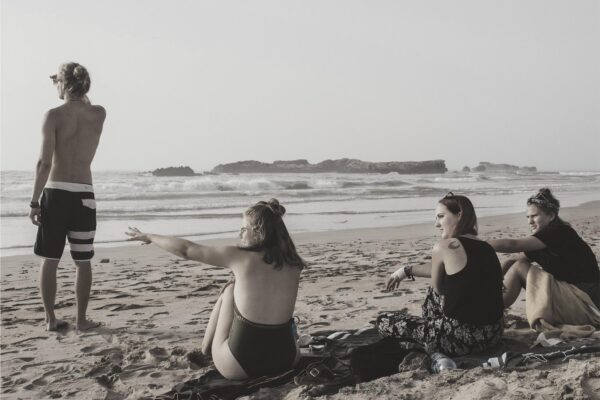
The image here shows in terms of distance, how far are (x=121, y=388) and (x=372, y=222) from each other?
33.2 feet

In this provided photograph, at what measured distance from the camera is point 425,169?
5878 centimetres

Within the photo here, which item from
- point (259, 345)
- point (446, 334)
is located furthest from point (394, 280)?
point (259, 345)

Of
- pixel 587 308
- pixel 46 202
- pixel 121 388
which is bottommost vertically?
pixel 121 388

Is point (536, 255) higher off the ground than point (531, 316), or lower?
higher

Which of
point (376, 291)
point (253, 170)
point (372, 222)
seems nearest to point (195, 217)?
point (372, 222)

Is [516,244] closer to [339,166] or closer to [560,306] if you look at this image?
[560,306]

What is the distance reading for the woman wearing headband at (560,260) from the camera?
3984 millimetres

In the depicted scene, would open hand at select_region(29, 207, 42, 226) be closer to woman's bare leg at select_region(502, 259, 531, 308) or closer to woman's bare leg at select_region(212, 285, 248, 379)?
woman's bare leg at select_region(212, 285, 248, 379)

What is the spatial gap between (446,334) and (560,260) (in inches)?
45.7

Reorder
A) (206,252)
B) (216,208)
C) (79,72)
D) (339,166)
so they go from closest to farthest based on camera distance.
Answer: (206,252), (79,72), (216,208), (339,166)

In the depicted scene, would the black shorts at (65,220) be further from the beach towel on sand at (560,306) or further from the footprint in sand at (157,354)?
the beach towel on sand at (560,306)

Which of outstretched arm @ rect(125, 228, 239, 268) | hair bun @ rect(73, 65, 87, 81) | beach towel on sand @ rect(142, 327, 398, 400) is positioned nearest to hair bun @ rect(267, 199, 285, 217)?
outstretched arm @ rect(125, 228, 239, 268)

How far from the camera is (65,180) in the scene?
4.40 metres

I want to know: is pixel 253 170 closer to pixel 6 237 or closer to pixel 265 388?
pixel 6 237
